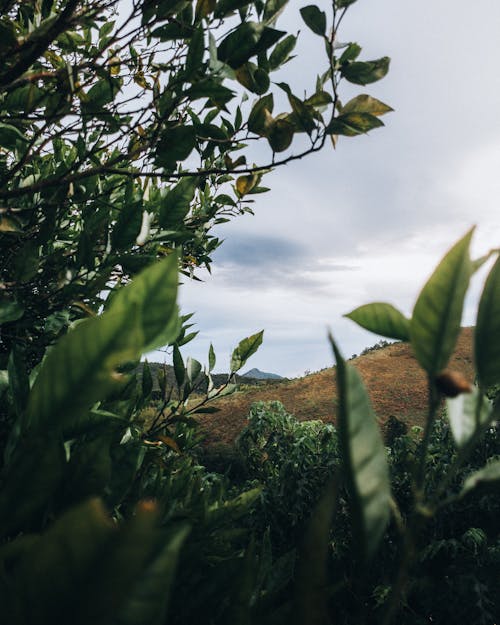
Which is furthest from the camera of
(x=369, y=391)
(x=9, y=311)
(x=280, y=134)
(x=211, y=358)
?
(x=369, y=391)

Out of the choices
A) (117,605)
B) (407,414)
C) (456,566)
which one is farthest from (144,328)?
(407,414)

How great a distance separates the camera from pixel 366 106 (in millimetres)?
1093

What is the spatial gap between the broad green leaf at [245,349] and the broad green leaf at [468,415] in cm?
111

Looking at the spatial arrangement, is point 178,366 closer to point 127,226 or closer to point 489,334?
point 127,226

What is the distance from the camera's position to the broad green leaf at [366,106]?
108 centimetres

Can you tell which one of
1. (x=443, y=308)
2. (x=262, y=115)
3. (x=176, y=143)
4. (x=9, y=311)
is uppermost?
(x=262, y=115)

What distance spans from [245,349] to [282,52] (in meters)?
0.95

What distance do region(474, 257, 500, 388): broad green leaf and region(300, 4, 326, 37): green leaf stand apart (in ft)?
2.99

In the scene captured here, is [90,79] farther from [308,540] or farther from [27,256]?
[308,540]

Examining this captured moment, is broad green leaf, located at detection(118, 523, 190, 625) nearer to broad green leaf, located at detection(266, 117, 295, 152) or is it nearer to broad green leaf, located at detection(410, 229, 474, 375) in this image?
broad green leaf, located at detection(410, 229, 474, 375)

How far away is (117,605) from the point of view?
286 mm

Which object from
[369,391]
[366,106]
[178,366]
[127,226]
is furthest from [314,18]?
[369,391]

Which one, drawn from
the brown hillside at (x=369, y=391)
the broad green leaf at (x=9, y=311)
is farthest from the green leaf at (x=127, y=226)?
the brown hillside at (x=369, y=391)

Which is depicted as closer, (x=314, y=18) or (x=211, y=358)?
(x=314, y=18)
